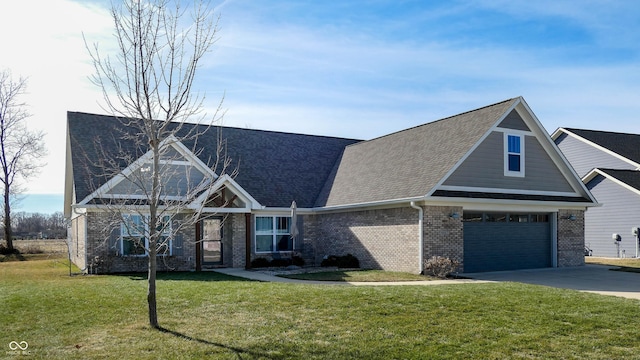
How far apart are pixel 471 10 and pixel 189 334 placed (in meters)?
10.4

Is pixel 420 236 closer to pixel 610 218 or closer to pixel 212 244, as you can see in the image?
pixel 212 244

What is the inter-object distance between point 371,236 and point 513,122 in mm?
6596

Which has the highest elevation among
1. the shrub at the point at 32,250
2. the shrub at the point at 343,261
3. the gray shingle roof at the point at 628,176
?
the gray shingle roof at the point at 628,176

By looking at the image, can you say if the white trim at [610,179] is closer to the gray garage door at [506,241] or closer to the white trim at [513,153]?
the gray garage door at [506,241]

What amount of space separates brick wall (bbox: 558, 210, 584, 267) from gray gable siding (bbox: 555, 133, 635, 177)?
13931mm

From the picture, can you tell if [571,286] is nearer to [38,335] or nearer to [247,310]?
[247,310]

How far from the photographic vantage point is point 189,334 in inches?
361

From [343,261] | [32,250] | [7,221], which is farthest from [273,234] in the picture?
[7,221]

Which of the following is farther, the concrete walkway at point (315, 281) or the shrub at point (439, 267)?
the shrub at point (439, 267)

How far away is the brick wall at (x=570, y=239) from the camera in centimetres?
2116

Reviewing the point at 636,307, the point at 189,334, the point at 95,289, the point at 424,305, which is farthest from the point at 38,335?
the point at 636,307

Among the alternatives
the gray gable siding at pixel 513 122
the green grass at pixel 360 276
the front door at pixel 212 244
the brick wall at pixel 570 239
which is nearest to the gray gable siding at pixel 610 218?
the brick wall at pixel 570 239

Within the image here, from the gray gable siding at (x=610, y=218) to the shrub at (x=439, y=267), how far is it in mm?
15157

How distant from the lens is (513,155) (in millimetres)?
20172
